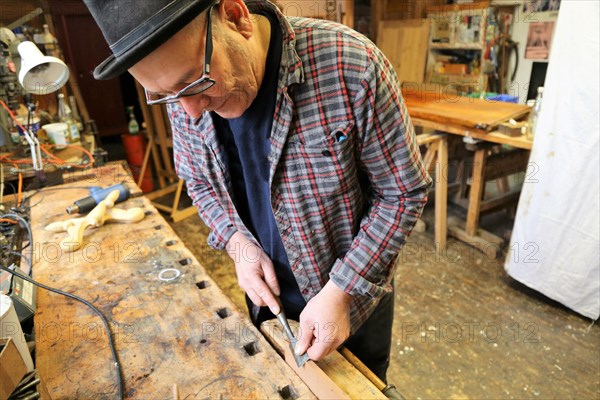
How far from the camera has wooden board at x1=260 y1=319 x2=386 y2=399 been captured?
0.82m

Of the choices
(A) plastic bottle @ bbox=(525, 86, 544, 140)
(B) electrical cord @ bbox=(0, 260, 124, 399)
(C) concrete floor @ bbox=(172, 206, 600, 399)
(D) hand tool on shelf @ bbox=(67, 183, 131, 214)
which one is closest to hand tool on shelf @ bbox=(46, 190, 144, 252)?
(D) hand tool on shelf @ bbox=(67, 183, 131, 214)

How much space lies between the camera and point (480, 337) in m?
2.19

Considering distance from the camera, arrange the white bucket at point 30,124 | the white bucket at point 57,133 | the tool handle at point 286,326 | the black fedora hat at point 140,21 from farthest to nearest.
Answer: the white bucket at point 57,133 < the white bucket at point 30,124 < the tool handle at point 286,326 < the black fedora hat at point 140,21

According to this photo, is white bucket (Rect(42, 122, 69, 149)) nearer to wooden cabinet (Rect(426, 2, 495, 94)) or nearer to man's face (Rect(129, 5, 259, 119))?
man's face (Rect(129, 5, 259, 119))

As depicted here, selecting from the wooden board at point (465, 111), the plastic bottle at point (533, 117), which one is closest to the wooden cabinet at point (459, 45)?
the wooden board at point (465, 111)

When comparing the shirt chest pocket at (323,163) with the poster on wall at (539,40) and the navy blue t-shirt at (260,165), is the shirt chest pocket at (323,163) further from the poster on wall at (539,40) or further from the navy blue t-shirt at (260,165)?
the poster on wall at (539,40)

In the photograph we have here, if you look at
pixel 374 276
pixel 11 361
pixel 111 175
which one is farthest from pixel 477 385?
pixel 111 175

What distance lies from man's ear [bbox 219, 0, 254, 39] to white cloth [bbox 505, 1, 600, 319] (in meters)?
1.72

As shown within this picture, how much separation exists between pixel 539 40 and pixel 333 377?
149 inches

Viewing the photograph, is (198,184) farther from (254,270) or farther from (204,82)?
(204,82)

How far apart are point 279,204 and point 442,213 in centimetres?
228

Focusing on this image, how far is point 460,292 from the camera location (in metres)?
2.55

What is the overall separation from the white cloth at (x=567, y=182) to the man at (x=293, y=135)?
4.76 feet

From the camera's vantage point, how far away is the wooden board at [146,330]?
0.86 metres
